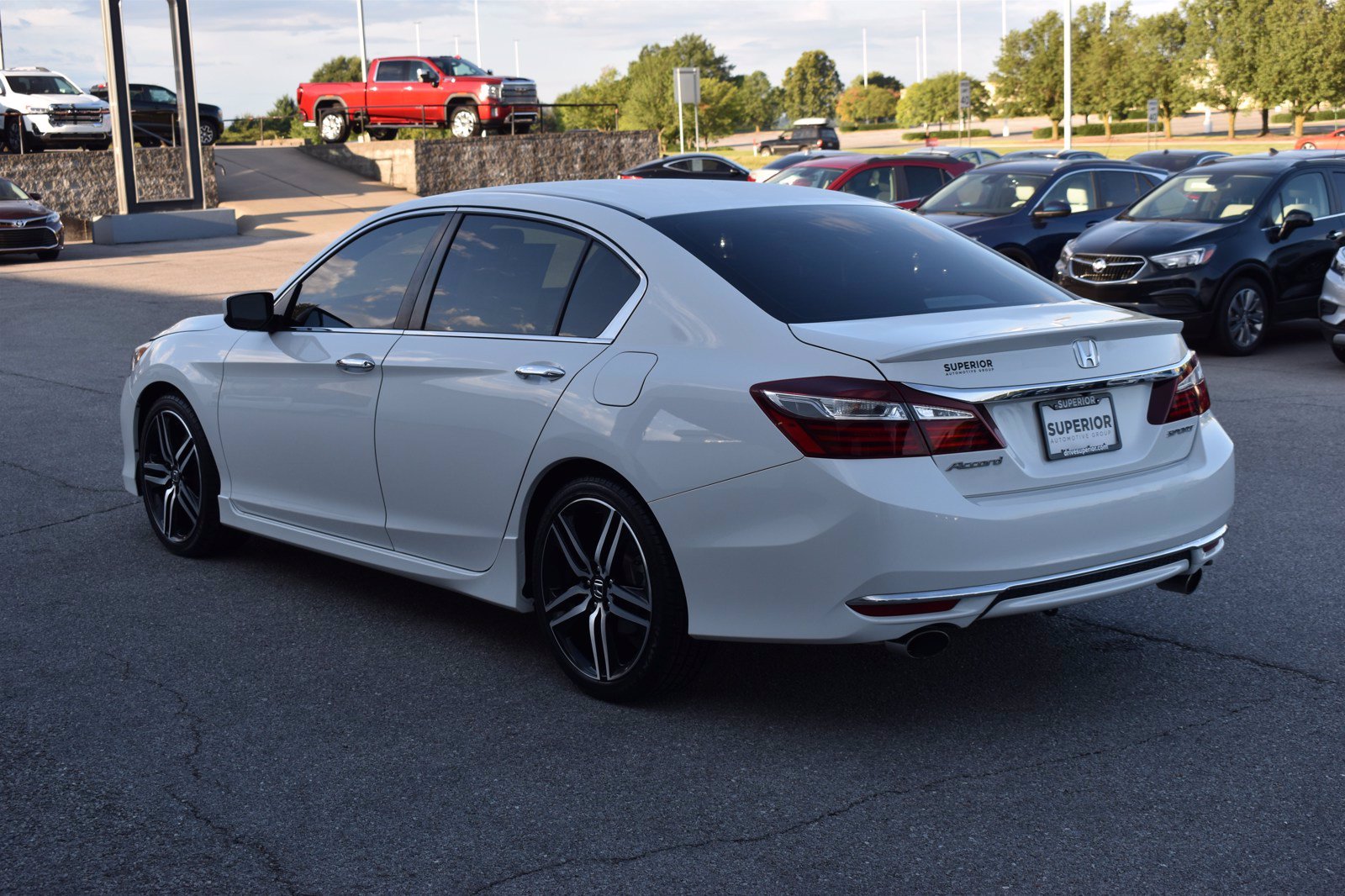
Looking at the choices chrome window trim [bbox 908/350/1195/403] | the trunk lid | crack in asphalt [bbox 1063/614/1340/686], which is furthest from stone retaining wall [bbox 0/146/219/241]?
chrome window trim [bbox 908/350/1195/403]

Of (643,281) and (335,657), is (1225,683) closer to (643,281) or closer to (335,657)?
(643,281)

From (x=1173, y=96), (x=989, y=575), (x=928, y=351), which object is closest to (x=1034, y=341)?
(x=928, y=351)

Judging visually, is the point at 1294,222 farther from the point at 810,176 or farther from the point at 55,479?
the point at 55,479

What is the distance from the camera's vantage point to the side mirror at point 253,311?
571 cm

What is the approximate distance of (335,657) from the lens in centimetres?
505

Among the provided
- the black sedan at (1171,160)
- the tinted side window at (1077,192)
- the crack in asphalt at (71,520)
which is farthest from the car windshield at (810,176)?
the crack in asphalt at (71,520)

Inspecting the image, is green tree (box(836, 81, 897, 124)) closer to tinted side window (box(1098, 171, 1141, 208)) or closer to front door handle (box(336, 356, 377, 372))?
tinted side window (box(1098, 171, 1141, 208))

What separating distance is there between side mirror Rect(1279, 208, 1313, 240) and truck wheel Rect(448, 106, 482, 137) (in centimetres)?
2916

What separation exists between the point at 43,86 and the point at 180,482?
103 ft

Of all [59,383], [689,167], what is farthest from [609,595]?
[689,167]

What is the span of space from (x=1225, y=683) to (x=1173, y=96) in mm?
72454

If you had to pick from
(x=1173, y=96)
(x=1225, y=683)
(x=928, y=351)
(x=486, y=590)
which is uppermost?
(x=1173, y=96)

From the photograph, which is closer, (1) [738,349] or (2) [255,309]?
(1) [738,349]

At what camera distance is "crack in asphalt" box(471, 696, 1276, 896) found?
11.3 feet
